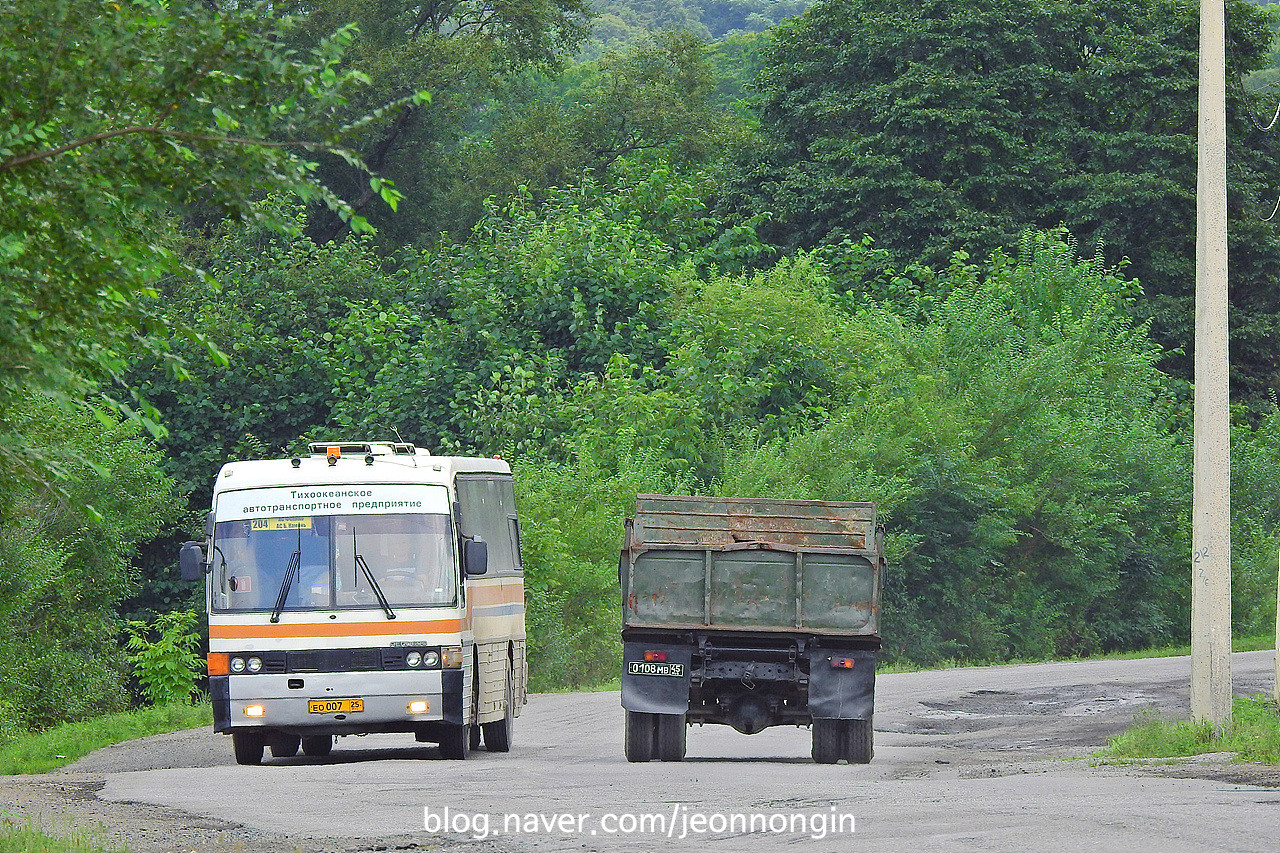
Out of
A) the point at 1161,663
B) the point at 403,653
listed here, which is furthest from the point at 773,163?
the point at 403,653

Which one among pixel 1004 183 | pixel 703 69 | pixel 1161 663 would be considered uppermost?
pixel 703 69

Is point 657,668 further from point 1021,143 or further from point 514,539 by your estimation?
point 1021,143

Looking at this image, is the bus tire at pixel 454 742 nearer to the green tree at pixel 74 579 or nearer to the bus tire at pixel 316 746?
the bus tire at pixel 316 746

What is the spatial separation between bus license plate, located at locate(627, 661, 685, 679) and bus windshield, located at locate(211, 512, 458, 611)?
6.14 feet

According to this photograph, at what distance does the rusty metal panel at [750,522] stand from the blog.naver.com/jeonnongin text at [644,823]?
4.91 m

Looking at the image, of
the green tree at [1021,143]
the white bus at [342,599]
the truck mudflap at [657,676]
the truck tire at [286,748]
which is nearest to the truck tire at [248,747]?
the white bus at [342,599]

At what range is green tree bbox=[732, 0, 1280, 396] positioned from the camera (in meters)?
44.7

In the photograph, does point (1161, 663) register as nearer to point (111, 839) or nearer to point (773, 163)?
point (773, 163)

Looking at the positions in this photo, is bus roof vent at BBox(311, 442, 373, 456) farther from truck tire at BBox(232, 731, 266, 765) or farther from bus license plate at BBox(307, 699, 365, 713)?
truck tire at BBox(232, 731, 266, 765)

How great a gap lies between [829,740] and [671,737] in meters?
1.49

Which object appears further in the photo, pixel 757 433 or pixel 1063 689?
pixel 757 433

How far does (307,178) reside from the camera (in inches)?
322

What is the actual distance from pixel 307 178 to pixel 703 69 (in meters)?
51.8

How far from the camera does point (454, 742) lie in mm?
17344
